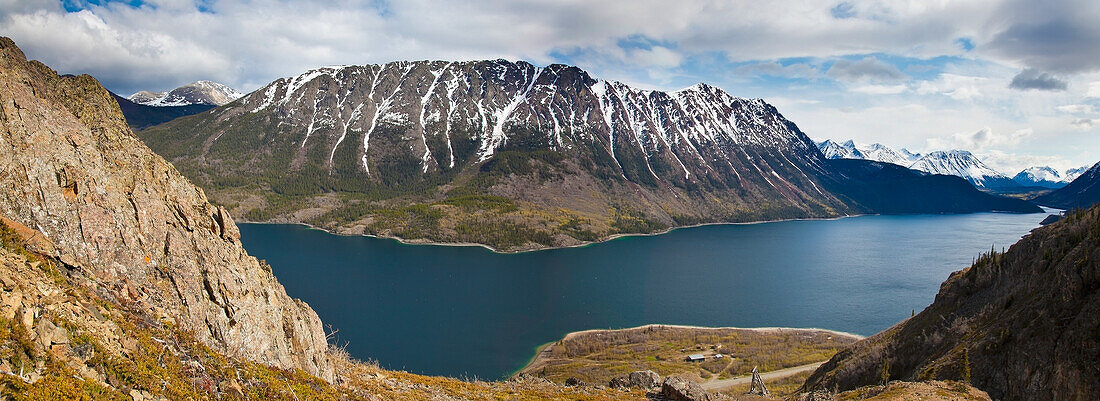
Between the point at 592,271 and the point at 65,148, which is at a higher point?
the point at 65,148

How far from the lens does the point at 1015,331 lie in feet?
95.2

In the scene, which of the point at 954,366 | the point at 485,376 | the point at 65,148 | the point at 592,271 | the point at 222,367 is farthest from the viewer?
the point at 592,271

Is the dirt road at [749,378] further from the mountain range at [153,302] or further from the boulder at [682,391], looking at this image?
the mountain range at [153,302]

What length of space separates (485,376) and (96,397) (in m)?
70.6

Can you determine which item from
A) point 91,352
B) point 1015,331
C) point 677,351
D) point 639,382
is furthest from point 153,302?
point 677,351

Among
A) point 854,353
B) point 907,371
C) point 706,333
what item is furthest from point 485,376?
point 907,371

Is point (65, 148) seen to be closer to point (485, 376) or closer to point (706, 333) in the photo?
point (485, 376)

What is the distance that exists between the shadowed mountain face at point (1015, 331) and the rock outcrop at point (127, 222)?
1285 inches

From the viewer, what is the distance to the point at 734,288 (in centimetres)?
13225

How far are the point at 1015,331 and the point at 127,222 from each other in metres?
40.9

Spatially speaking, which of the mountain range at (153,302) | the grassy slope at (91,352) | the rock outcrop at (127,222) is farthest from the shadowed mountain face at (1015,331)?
the rock outcrop at (127,222)

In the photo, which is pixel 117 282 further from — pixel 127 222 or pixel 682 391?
pixel 682 391

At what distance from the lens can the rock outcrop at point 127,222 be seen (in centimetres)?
1532

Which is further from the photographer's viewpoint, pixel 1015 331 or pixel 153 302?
pixel 1015 331
